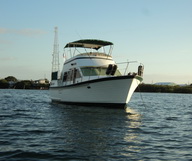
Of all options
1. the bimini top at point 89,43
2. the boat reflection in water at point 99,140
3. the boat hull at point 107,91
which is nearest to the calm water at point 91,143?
the boat reflection in water at point 99,140

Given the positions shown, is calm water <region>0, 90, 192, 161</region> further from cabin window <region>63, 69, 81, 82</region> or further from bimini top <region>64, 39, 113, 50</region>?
bimini top <region>64, 39, 113, 50</region>

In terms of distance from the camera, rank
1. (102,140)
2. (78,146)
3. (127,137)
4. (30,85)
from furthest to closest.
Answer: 1. (30,85)
2. (127,137)
3. (102,140)
4. (78,146)

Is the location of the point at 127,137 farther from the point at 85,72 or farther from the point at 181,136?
the point at 85,72

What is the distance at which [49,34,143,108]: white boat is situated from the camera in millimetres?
17484

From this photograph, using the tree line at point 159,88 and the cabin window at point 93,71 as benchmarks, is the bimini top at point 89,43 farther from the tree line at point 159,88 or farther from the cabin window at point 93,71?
the tree line at point 159,88

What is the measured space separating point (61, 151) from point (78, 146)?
0.67 metres

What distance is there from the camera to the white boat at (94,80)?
57.4ft

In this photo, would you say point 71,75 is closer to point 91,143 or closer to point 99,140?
point 99,140

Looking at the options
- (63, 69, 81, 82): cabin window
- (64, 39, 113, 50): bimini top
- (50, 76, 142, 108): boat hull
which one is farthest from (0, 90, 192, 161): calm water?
(64, 39, 113, 50): bimini top

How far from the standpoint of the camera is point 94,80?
17672mm

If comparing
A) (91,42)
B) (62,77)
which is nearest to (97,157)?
(91,42)

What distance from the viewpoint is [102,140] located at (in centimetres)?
811

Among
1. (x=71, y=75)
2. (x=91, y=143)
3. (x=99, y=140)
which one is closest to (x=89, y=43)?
(x=71, y=75)

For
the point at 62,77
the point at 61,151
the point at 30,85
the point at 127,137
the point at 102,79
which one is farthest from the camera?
the point at 30,85
